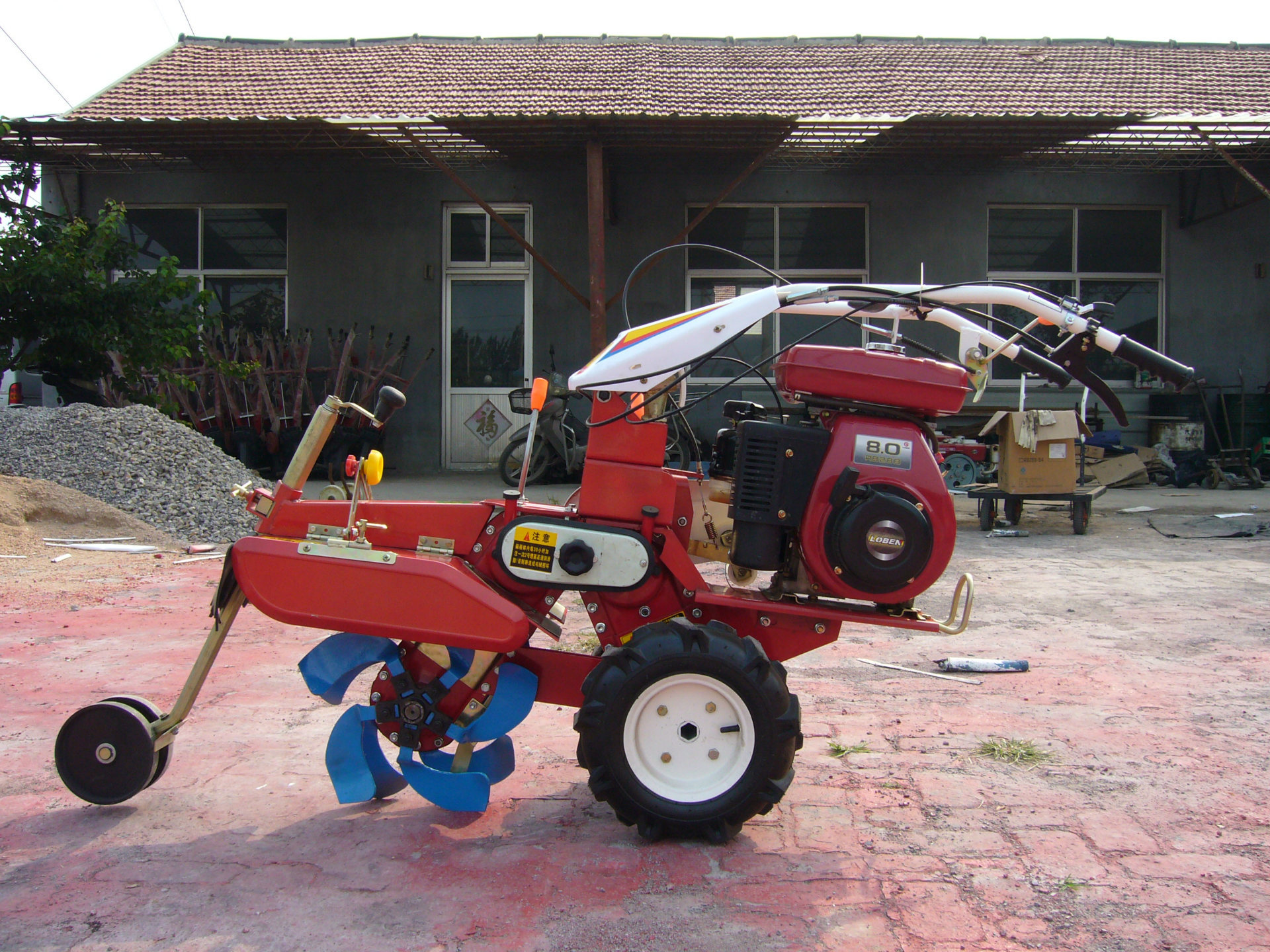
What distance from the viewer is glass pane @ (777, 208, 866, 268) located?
13.9 meters

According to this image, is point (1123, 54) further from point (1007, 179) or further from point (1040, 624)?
point (1040, 624)

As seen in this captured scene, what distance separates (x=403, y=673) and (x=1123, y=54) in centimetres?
1741

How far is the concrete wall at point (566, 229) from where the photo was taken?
13586mm

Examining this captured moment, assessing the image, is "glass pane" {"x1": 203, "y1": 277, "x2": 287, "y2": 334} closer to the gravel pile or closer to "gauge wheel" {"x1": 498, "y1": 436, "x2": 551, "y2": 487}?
the gravel pile

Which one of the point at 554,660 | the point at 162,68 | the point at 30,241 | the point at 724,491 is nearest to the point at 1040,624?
the point at 724,491

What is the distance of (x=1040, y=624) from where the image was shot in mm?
5695

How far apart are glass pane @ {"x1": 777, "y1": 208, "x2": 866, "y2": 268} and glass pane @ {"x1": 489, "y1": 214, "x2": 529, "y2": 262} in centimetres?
379

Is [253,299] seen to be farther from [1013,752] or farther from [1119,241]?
[1013,752]

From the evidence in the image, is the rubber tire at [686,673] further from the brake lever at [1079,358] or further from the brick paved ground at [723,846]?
the brake lever at [1079,358]

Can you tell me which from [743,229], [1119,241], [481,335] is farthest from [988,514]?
[481,335]

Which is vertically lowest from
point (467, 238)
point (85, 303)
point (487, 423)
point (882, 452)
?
point (882, 452)

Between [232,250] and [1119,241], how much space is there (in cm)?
1301

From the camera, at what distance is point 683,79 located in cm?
1386

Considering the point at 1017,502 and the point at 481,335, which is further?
the point at 481,335
